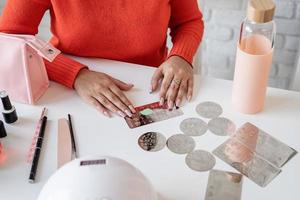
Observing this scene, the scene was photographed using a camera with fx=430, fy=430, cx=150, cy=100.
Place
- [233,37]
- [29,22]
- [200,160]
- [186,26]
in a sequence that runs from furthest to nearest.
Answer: [233,37]
[186,26]
[29,22]
[200,160]

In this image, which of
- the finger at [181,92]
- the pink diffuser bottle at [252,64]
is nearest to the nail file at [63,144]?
the finger at [181,92]

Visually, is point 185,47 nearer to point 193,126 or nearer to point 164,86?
point 164,86

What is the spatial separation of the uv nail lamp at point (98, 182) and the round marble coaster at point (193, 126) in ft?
0.62

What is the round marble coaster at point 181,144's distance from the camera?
0.75 metres

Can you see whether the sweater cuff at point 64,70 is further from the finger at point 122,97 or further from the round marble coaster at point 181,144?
the round marble coaster at point 181,144

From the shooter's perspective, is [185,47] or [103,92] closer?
[103,92]

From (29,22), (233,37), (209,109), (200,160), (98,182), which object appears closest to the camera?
(98,182)

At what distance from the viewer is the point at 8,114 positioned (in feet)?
2.64

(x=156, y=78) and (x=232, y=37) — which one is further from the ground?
(x=156, y=78)

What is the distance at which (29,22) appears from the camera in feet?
3.14

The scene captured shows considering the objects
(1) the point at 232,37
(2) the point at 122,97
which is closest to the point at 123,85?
(2) the point at 122,97

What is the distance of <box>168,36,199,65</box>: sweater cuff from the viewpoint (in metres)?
0.98

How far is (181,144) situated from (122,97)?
17 cm

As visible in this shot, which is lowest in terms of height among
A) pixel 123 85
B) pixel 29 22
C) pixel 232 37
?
pixel 232 37
